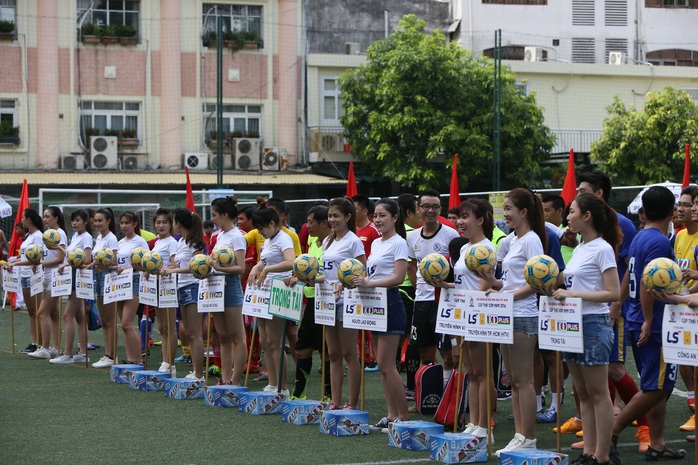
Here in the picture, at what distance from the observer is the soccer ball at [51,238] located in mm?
14250

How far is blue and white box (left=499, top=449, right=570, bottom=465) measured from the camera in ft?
23.8

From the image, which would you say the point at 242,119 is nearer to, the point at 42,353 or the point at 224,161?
the point at 224,161

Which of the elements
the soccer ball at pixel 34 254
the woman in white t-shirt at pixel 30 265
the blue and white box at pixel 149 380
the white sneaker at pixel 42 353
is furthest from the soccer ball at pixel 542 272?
the white sneaker at pixel 42 353

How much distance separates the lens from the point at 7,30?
106ft

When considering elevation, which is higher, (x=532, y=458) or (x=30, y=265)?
(x=30, y=265)

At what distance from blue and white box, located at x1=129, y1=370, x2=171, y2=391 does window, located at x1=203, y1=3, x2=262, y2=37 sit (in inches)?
909

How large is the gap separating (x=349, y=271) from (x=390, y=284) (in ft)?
1.14

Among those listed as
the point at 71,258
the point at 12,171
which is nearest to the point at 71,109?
the point at 12,171

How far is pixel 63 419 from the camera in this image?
10.3 metres

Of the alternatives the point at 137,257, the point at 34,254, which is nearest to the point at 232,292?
the point at 137,257

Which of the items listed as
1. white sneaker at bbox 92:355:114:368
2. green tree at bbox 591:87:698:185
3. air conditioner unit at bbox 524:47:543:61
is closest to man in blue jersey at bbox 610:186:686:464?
white sneaker at bbox 92:355:114:368

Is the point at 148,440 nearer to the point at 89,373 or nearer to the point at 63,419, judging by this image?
the point at 63,419

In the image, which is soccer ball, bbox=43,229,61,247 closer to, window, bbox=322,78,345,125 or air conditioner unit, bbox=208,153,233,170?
air conditioner unit, bbox=208,153,233,170

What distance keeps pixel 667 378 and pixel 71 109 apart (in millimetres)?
27768
